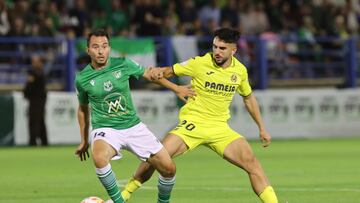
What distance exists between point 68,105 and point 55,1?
3.01 m

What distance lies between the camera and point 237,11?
29781 mm

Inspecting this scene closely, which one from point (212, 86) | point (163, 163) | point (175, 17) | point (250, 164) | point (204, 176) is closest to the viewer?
point (163, 163)

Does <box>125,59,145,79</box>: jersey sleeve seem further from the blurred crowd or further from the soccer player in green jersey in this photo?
the blurred crowd

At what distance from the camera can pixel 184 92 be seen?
39.8 feet

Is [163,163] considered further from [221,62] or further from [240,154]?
[221,62]

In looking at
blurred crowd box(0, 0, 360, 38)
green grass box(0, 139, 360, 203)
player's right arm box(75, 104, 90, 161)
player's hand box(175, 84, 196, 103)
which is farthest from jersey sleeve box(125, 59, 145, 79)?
blurred crowd box(0, 0, 360, 38)

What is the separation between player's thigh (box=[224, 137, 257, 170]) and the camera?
11.9m

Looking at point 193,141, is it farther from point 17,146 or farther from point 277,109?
point 277,109

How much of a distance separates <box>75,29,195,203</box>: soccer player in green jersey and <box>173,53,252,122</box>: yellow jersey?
2.74 feet

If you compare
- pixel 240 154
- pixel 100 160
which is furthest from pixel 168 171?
pixel 240 154

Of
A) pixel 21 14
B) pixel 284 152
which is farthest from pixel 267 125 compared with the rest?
pixel 21 14

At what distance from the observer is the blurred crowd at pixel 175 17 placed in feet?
87.9

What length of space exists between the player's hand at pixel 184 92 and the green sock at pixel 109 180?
1290mm

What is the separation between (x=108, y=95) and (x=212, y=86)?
1.28 meters
